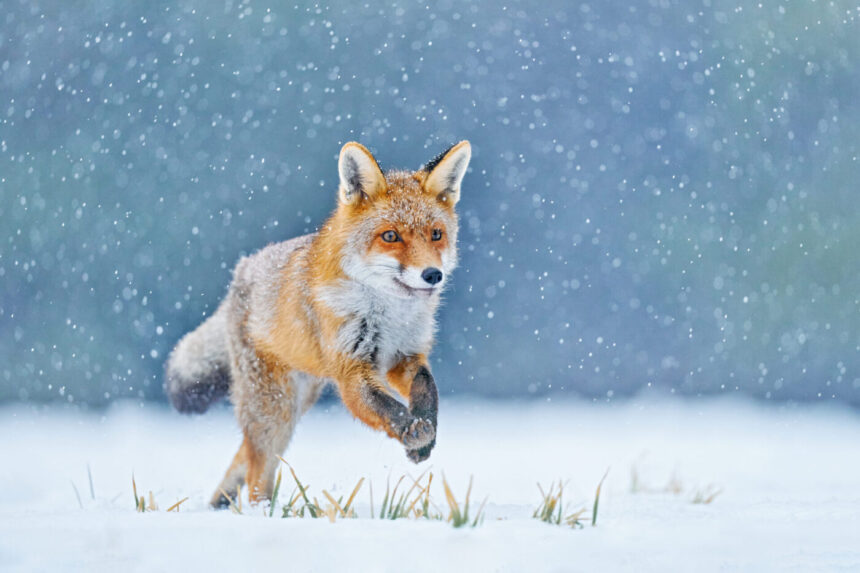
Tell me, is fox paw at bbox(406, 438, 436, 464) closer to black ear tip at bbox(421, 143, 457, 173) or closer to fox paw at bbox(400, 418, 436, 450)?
fox paw at bbox(400, 418, 436, 450)

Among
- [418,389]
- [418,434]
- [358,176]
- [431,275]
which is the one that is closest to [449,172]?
[358,176]

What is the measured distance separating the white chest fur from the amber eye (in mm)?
376

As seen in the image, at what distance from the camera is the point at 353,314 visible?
3.90 m

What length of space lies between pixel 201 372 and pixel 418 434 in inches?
94.1

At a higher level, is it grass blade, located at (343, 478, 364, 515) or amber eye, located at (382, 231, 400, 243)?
amber eye, located at (382, 231, 400, 243)

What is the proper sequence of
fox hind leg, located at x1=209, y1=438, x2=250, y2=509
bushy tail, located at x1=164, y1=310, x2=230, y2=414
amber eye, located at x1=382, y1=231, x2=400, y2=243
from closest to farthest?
amber eye, located at x1=382, y1=231, x2=400, y2=243 → fox hind leg, located at x1=209, y1=438, x2=250, y2=509 → bushy tail, located at x1=164, y1=310, x2=230, y2=414

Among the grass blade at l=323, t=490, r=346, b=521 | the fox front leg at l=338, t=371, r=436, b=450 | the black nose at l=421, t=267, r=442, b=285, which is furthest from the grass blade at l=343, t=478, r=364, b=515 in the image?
the black nose at l=421, t=267, r=442, b=285

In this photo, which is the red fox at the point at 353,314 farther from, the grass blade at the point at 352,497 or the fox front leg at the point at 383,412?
the grass blade at the point at 352,497

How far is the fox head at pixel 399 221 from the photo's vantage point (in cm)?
353

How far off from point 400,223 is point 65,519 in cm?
194

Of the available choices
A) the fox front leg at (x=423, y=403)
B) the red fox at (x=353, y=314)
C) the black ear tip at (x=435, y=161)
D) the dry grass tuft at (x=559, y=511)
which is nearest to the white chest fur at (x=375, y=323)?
the red fox at (x=353, y=314)

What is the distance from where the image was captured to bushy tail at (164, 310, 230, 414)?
16.9 ft


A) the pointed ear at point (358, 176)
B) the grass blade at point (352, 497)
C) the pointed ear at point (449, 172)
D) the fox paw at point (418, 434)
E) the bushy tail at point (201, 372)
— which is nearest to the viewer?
the fox paw at point (418, 434)

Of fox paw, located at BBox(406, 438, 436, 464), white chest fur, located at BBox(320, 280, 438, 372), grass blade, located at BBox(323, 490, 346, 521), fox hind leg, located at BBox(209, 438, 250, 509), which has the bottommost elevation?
fox hind leg, located at BBox(209, 438, 250, 509)
